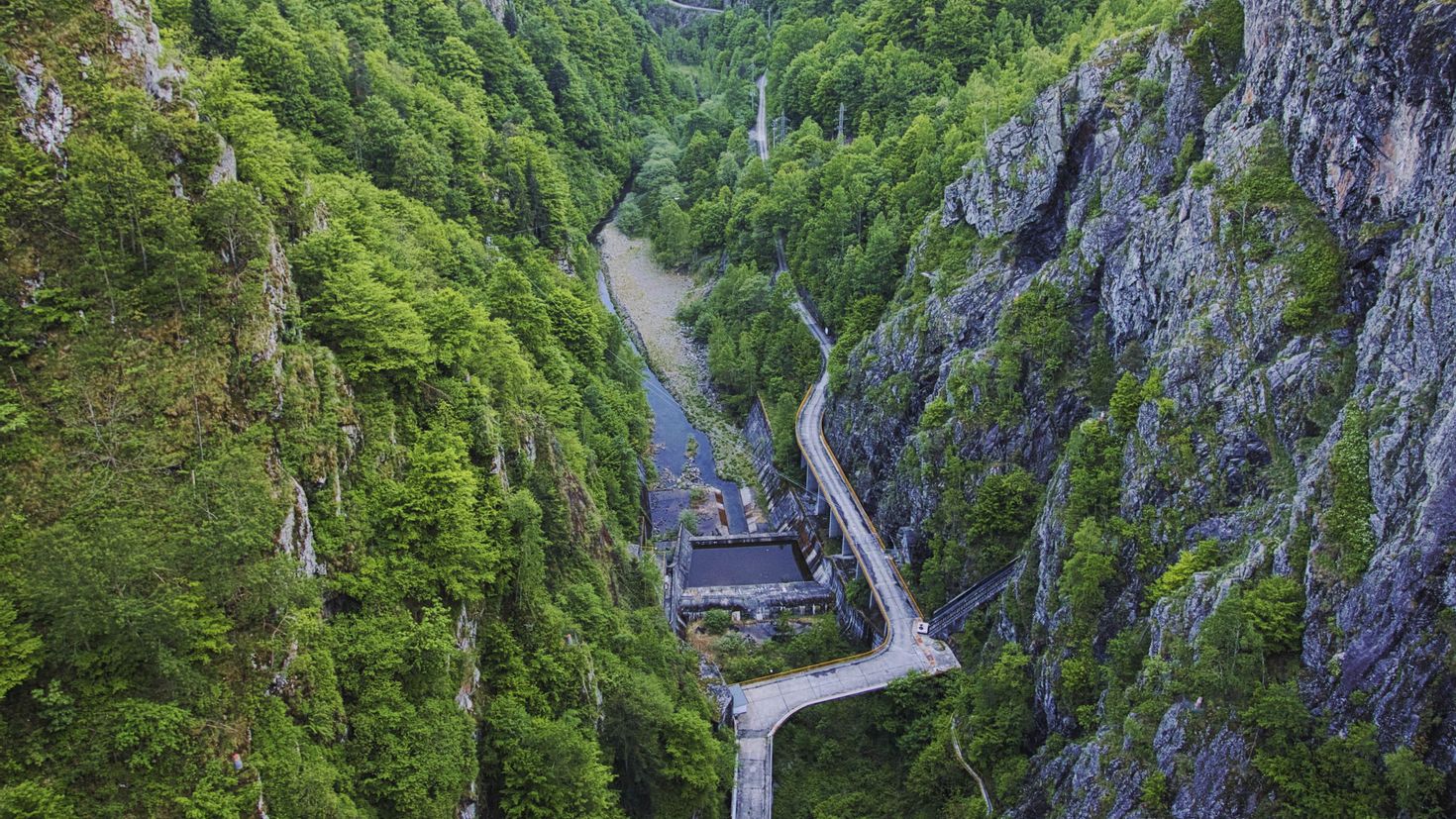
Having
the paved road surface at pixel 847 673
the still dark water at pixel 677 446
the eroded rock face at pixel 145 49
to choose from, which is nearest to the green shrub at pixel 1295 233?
the paved road surface at pixel 847 673

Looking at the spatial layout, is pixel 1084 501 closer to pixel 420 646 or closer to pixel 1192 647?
pixel 1192 647

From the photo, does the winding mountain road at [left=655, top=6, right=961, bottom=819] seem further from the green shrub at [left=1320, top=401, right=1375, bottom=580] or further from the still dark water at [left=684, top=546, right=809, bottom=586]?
the green shrub at [left=1320, top=401, right=1375, bottom=580]

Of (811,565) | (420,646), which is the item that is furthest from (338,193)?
(811,565)

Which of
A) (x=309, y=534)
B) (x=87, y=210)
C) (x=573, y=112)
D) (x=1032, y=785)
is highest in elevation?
(x=573, y=112)

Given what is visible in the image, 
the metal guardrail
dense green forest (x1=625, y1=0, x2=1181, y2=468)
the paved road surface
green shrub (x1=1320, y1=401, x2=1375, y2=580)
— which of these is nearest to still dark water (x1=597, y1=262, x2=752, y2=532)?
dense green forest (x1=625, y1=0, x2=1181, y2=468)

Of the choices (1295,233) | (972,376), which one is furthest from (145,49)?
(1295,233)
